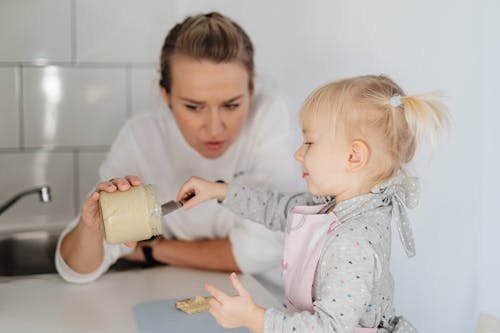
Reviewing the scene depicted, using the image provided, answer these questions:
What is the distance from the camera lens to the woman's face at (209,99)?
1.47m

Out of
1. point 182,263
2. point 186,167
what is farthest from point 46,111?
point 182,263

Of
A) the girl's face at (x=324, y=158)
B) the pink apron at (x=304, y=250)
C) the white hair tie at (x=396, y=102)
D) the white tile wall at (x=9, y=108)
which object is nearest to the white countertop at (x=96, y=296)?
the pink apron at (x=304, y=250)

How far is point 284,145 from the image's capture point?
5.25 ft

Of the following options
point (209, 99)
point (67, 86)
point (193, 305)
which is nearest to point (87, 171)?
point (67, 86)

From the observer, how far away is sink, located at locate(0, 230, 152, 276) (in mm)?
1922

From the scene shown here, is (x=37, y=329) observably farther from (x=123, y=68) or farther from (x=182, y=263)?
(x=123, y=68)

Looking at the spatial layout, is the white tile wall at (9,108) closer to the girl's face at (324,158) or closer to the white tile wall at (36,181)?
the white tile wall at (36,181)

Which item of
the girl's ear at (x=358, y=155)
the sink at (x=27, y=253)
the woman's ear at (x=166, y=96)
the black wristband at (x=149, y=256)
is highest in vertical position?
the girl's ear at (x=358, y=155)

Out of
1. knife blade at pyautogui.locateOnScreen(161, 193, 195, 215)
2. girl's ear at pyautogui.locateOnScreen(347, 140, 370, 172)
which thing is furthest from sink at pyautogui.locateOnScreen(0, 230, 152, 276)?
girl's ear at pyautogui.locateOnScreen(347, 140, 370, 172)

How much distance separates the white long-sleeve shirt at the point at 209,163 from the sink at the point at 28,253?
→ 1.58 ft

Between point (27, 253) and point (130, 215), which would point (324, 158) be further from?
point (27, 253)

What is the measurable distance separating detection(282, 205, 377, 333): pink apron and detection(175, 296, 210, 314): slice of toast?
0.85 feet

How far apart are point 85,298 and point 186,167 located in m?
0.43

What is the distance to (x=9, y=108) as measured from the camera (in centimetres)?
200
